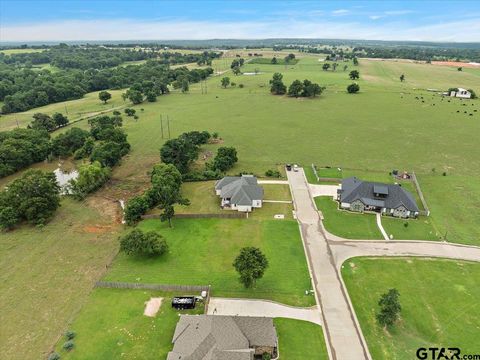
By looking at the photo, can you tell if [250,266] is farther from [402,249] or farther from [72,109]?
[72,109]

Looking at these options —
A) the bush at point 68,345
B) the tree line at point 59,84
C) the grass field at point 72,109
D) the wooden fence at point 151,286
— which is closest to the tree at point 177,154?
the wooden fence at point 151,286

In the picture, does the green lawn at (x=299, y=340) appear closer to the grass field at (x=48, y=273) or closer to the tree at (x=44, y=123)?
the grass field at (x=48, y=273)

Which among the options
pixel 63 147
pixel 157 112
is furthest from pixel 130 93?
pixel 63 147

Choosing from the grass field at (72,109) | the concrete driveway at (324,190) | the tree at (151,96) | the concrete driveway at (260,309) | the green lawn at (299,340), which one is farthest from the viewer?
the tree at (151,96)

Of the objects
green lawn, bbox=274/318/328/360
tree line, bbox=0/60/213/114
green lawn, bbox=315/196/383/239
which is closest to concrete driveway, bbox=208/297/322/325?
green lawn, bbox=274/318/328/360

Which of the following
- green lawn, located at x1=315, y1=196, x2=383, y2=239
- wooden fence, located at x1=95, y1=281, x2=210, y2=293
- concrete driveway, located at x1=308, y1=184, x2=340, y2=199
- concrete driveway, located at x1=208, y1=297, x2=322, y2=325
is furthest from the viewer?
concrete driveway, located at x1=308, y1=184, x2=340, y2=199

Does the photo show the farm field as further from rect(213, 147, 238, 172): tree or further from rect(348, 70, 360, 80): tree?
rect(348, 70, 360, 80): tree

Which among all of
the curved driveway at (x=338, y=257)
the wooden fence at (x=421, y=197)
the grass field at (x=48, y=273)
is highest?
the wooden fence at (x=421, y=197)
